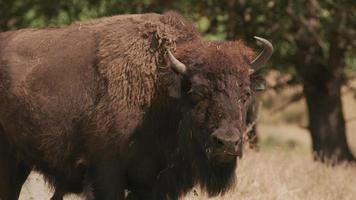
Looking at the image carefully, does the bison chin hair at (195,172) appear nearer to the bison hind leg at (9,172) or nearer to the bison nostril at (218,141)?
the bison nostril at (218,141)

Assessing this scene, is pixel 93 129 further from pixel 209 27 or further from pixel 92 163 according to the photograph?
pixel 209 27

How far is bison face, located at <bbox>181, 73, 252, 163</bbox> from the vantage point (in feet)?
18.7

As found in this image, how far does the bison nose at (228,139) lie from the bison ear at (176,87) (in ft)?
2.01

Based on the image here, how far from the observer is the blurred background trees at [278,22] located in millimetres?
12719

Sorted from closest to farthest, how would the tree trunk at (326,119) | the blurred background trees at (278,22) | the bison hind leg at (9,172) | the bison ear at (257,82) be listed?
1. the bison ear at (257,82)
2. the bison hind leg at (9,172)
3. the blurred background trees at (278,22)
4. the tree trunk at (326,119)

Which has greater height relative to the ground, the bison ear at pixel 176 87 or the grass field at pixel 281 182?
the bison ear at pixel 176 87

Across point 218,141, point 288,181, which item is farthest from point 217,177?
point 288,181

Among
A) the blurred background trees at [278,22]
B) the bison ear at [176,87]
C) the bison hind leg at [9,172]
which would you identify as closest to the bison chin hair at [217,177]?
the bison ear at [176,87]

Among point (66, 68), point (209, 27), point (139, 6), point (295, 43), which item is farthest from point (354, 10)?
point (66, 68)

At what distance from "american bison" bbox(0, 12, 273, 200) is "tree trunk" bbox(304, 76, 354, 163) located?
28.5 ft

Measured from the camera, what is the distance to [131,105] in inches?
251

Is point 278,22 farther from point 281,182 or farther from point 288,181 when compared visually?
point 281,182

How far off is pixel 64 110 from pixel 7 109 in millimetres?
717

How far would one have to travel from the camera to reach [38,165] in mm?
7082
